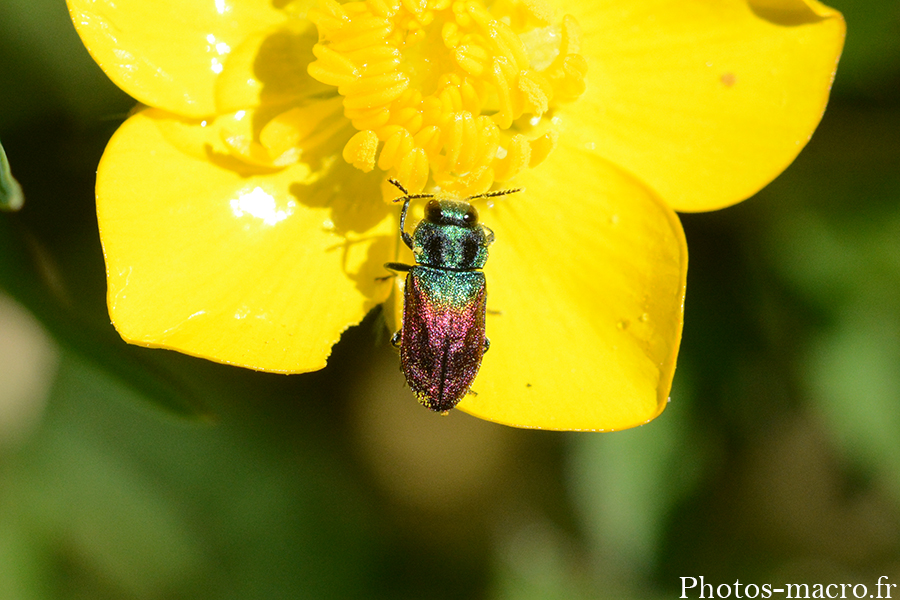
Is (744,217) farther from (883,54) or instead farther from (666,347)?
(666,347)

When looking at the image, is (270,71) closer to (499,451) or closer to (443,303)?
(443,303)

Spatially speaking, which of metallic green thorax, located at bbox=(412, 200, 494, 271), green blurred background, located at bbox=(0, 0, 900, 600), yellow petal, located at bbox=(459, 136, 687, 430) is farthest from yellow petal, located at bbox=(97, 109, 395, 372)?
green blurred background, located at bbox=(0, 0, 900, 600)

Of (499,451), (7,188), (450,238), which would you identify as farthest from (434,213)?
(499,451)

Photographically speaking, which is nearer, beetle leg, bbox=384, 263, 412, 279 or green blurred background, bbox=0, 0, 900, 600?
beetle leg, bbox=384, 263, 412, 279

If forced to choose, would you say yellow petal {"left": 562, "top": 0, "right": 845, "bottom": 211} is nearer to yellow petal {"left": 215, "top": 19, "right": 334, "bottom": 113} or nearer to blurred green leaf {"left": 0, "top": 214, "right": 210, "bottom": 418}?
yellow petal {"left": 215, "top": 19, "right": 334, "bottom": 113}

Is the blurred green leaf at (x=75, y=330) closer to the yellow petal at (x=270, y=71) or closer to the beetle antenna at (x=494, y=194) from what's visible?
the yellow petal at (x=270, y=71)

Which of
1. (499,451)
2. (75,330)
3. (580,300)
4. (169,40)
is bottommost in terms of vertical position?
(499,451)
